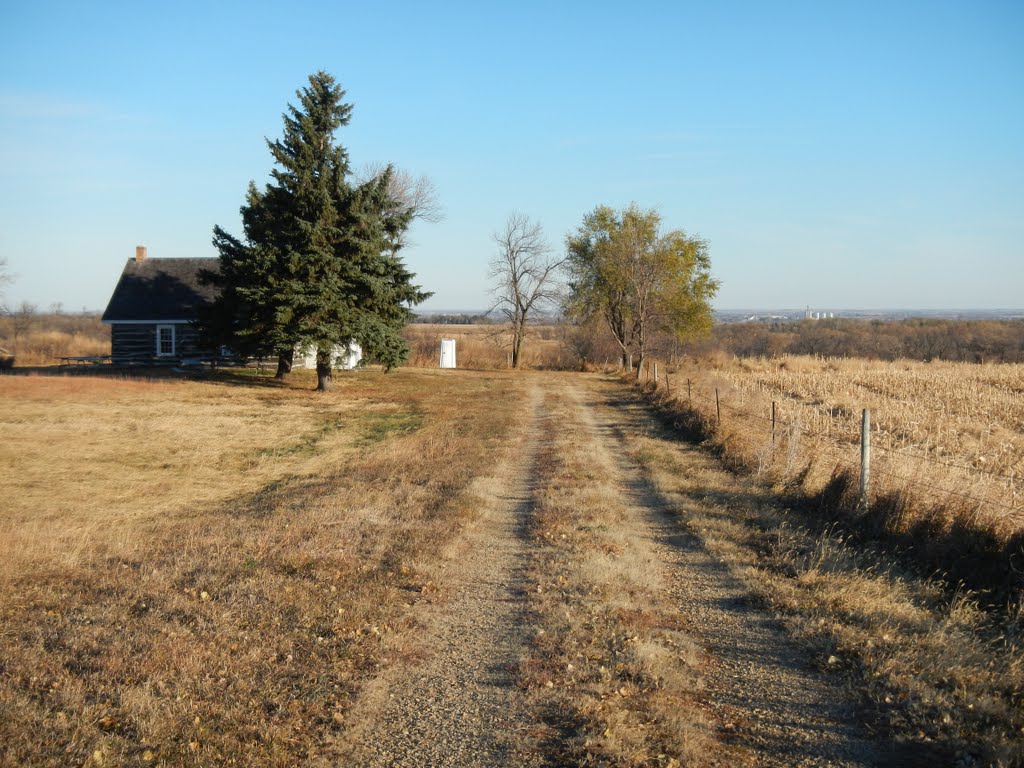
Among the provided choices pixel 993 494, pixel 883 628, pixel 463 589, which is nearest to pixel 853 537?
pixel 993 494

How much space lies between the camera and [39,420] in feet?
61.6

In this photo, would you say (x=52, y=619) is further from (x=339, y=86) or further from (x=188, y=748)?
(x=339, y=86)

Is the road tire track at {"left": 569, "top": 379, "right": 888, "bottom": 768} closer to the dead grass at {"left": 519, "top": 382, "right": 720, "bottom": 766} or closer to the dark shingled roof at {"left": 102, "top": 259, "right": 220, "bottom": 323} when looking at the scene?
the dead grass at {"left": 519, "top": 382, "right": 720, "bottom": 766}

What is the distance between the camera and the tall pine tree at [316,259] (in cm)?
2430

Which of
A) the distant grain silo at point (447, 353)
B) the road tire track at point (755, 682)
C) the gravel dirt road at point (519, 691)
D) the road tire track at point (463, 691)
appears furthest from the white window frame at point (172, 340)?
the road tire track at point (755, 682)

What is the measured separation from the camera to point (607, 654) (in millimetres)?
5594

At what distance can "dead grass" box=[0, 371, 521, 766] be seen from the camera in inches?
177

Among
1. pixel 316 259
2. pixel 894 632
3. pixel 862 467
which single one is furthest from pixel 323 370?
pixel 894 632

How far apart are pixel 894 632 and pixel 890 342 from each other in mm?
76247

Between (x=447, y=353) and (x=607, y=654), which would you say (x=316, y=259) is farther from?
(x=447, y=353)

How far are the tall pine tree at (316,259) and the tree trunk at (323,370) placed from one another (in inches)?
5.1

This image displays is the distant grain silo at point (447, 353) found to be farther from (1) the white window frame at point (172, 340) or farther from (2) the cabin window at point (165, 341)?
(2) the cabin window at point (165, 341)

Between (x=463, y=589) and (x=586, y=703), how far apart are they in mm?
2540

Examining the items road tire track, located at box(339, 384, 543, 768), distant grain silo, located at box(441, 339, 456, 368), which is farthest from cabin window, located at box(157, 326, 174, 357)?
road tire track, located at box(339, 384, 543, 768)
